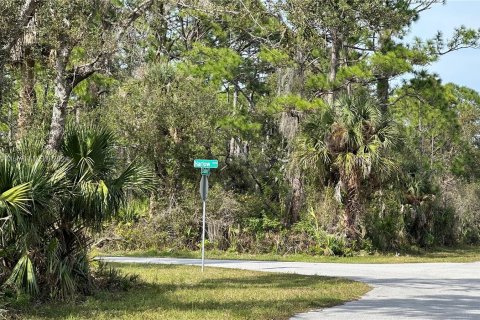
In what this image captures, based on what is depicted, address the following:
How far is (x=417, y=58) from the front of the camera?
97.6 feet

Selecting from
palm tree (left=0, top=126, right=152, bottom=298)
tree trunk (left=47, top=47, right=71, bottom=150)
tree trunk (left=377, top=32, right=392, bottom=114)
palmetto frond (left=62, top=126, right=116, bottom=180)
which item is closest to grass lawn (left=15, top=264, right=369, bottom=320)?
palm tree (left=0, top=126, right=152, bottom=298)

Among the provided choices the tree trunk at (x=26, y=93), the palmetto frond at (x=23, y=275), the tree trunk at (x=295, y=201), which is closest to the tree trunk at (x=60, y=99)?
the tree trunk at (x=26, y=93)

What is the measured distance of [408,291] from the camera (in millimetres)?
14609

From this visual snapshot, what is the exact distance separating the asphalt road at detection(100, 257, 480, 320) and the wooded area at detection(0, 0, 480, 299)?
4.40 m

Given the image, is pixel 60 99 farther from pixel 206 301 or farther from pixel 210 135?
pixel 210 135

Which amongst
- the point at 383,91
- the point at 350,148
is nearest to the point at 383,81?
the point at 383,91

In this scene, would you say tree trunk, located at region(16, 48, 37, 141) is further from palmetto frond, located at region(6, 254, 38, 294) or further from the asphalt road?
the asphalt road

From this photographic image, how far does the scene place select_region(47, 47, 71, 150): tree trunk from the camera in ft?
41.4

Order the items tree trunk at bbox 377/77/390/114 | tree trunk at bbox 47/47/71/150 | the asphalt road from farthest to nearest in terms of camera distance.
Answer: tree trunk at bbox 377/77/390/114 → tree trunk at bbox 47/47/71/150 → the asphalt road

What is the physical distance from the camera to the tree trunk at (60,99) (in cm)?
1261

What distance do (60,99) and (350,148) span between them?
15621 millimetres

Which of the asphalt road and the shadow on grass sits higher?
the shadow on grass

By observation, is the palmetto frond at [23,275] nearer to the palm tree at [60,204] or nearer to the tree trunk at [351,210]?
the palm tree at [60,204]

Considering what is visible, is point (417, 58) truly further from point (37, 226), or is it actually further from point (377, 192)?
point (37, 226)
